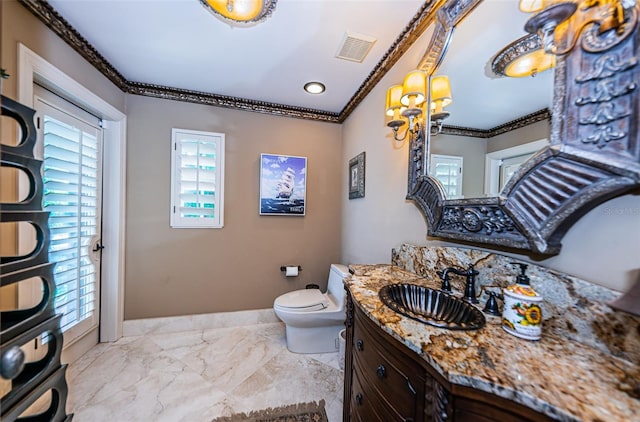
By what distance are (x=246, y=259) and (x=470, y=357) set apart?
2298 mm

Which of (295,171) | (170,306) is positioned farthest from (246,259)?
(295,171)

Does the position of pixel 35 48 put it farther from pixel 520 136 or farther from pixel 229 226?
pixel 520 136

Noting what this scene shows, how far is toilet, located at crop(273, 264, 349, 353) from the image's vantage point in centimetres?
198

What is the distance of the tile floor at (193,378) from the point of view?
1.48m

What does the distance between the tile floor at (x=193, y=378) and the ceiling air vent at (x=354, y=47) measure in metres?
2.45

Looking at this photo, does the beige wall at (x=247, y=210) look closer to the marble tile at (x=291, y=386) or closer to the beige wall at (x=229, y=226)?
the beige wall at (x=229, y=226)

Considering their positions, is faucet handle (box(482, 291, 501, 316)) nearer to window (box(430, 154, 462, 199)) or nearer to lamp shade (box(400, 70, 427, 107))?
window (box(430, 154, 462, 199))

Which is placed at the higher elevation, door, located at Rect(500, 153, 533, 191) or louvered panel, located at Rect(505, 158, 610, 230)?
door, located at Rect(500, 153, 533, 191)

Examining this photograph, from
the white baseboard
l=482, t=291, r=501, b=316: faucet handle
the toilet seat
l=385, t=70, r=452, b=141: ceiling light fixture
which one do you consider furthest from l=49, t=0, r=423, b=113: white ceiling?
the white baseboard

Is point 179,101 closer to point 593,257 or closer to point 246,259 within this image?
point 246,259

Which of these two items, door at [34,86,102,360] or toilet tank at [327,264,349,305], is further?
toilet tank at [327,264,349,305]

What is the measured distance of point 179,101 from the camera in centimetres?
237

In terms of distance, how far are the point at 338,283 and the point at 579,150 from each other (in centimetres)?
182

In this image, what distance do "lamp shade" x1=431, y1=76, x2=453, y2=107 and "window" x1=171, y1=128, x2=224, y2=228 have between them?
2020 mm
